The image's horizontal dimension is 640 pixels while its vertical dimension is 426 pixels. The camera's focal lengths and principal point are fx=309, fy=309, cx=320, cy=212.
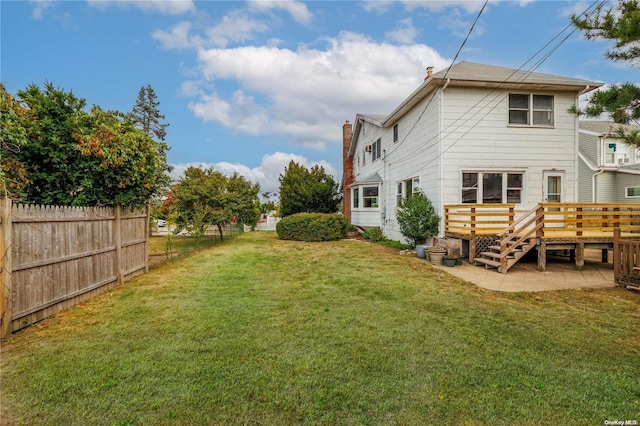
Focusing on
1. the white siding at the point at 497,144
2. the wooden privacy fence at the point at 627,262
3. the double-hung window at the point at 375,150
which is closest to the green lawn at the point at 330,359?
the wooden privacy fence at the point at 627,262

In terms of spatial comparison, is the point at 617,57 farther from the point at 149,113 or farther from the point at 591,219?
the point at 149,113

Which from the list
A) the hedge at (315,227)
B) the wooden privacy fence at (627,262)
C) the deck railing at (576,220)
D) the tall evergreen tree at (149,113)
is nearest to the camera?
the wooden privacy fence at (627,262)

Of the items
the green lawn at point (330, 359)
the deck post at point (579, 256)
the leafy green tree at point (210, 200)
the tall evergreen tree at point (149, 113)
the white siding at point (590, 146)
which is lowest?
the green lawn at point (330, 359)

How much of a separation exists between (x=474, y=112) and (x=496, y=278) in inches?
246

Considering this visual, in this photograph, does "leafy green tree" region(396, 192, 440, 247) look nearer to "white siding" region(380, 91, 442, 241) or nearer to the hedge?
"white siding" region(380, 91, 442, 241)

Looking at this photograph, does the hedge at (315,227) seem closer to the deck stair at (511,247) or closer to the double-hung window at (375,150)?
the double-hung window at (375,150)

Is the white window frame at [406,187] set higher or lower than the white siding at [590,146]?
lower

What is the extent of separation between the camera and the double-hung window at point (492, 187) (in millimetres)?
11016

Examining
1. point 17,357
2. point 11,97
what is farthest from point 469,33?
point 17,357

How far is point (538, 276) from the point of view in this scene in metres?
7.75

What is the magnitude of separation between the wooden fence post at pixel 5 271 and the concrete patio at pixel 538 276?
825 cm

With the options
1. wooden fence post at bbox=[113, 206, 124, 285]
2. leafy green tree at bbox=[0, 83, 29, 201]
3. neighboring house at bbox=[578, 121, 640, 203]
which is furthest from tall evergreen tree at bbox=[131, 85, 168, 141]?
neighboring house at bbox=[578, 121, 640, 203]

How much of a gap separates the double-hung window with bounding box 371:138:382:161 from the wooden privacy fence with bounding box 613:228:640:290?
11.8 m

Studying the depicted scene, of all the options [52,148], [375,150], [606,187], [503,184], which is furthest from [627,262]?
[606,187]
